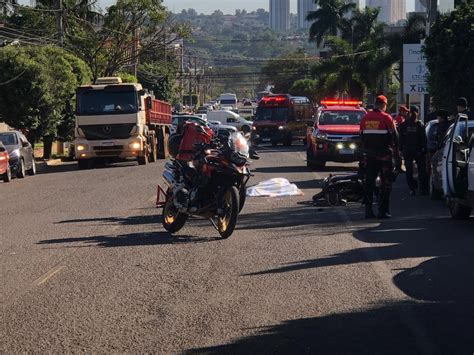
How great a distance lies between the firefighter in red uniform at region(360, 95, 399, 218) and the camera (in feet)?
45.7

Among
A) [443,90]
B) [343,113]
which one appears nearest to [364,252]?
[443,90]

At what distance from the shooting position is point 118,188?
21.3 metres

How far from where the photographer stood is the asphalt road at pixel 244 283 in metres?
6.91

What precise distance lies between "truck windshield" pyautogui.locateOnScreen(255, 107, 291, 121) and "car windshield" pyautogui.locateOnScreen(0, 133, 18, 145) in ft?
62.2

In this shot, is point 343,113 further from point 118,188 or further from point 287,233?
point 287,233

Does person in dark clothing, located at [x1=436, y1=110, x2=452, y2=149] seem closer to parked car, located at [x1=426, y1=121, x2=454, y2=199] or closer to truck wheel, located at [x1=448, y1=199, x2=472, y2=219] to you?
parked car, located at [x1=426, y1=121, x2=454, y2=199]

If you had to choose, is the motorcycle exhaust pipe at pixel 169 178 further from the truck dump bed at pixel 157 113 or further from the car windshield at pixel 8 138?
the truck dump bed at pixel 157 113

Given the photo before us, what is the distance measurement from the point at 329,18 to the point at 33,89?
5687 centimetres

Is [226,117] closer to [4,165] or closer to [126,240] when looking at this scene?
[4,165]

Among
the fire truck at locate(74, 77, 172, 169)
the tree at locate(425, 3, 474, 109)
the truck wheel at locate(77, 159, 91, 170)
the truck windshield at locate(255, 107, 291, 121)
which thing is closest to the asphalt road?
the tree at locate(425, 3, 474, 109)

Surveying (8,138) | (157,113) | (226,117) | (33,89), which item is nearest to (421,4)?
(157,113)

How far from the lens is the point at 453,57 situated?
73.8 ft

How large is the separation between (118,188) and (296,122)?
83.6 feet

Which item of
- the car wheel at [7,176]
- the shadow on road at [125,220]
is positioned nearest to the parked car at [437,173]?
the shadow on road at [125,220]
